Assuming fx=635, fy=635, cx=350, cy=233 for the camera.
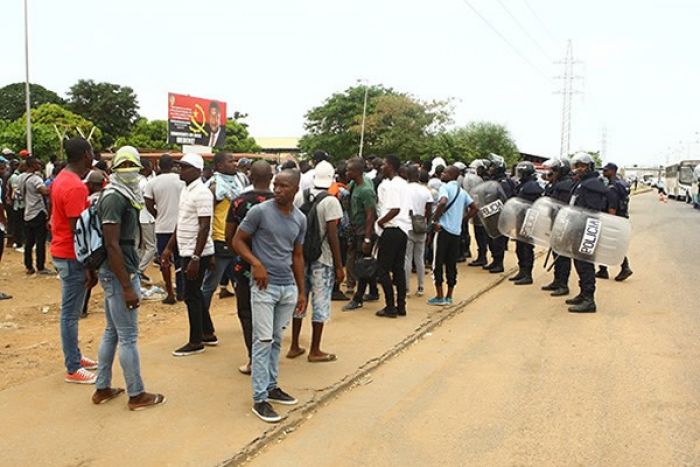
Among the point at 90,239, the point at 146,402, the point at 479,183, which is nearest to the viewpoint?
the point at 90,239

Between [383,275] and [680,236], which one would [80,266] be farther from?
[680,236]

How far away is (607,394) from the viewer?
5039 mm

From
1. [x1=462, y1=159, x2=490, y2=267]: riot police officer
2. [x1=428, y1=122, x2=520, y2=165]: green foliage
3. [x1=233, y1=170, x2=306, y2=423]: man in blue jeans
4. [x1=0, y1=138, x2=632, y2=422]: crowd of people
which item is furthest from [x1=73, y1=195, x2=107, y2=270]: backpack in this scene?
[x1=428, y1=122, x2=520, y2=165]: green foliage

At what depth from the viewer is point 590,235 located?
26.9ft

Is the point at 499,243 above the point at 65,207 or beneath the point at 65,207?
beneath

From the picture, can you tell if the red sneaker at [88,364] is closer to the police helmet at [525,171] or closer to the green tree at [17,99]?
the police helmet at [525,171]

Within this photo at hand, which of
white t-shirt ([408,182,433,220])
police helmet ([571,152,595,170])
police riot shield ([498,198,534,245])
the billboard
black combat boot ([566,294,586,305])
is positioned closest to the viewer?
black combat boot ([566,294,586,305])

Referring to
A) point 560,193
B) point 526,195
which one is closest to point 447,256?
point 560,193

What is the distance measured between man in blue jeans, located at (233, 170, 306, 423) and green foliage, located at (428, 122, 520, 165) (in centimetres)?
4047

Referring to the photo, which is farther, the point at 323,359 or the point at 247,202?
the point at 323,359

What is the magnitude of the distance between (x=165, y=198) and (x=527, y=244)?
576 centimetres

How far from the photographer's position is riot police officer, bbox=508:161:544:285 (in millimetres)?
9906

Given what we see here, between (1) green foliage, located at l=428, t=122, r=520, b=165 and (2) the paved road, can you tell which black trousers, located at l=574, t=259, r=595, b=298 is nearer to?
(2) the paved road

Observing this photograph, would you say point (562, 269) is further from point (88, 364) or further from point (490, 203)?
point (88, 364)
